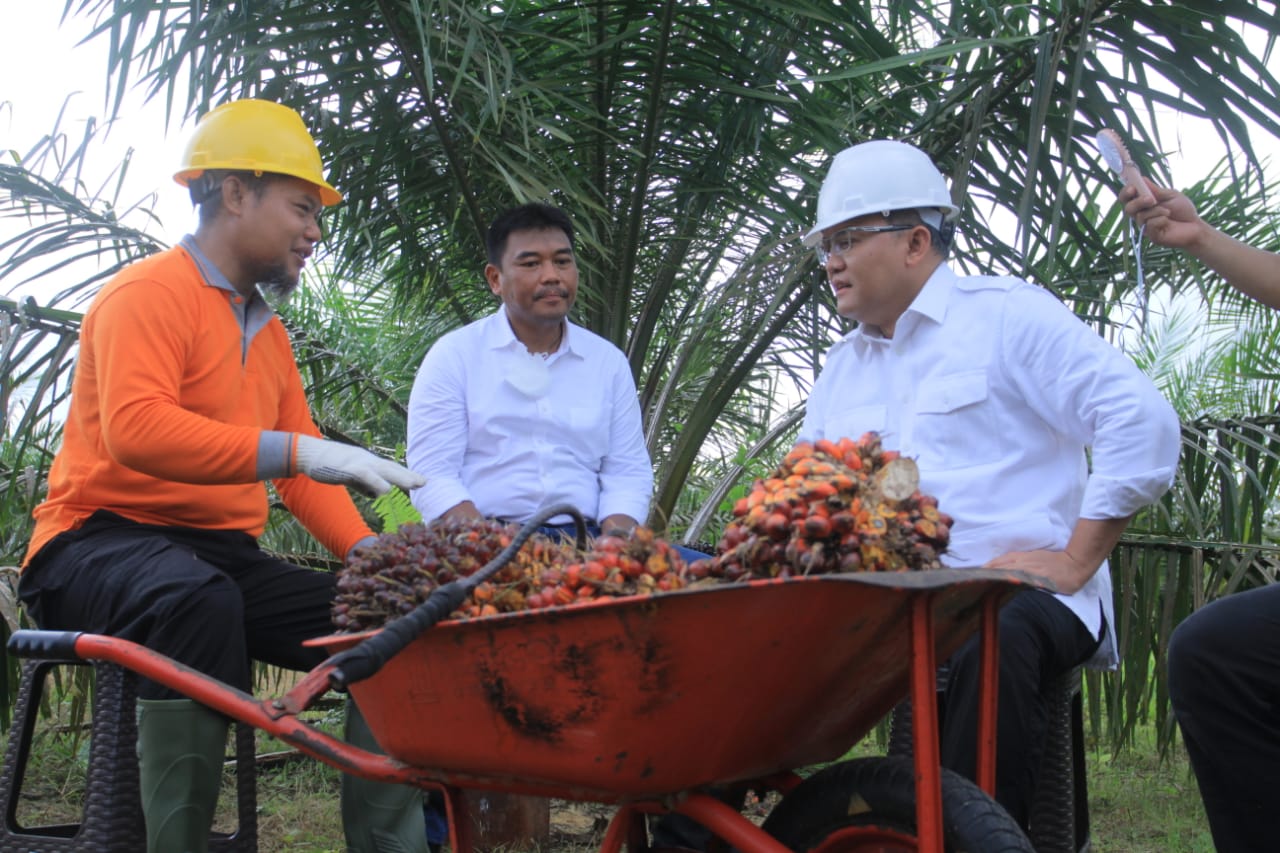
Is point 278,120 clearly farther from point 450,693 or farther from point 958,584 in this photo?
point 958,584

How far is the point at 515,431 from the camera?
3.48 metres

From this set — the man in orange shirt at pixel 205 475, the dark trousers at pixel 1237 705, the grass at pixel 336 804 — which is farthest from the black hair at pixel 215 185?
the dark trousers at pixel 1237 705

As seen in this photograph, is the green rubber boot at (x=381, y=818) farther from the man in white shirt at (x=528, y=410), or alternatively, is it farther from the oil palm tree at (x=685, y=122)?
the oil palm tree at (x=685, y=122)

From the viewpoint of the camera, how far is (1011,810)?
7.34 feet

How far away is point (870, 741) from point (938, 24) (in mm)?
3061

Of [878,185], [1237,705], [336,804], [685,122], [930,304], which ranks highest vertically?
[685,122]

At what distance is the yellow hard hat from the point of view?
281cm

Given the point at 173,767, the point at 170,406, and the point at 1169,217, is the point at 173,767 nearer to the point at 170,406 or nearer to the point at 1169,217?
the point at 170,406

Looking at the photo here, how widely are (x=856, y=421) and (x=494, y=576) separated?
1084mm

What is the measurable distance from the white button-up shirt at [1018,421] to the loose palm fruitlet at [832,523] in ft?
2.28

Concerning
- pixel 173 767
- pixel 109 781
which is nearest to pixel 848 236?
pixel 173 767

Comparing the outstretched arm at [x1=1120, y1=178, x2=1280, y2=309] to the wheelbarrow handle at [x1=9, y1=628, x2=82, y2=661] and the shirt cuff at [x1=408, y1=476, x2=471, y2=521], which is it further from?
the wheelbarrow handle at [x1=9, y1=628, x2=82, y2=661]

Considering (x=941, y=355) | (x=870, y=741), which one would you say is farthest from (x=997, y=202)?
(x=870, y=741)

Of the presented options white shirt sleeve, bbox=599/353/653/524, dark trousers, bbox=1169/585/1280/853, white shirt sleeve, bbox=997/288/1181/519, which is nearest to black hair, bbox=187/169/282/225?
white shirt sleeve, bbox=599/353/653/524
